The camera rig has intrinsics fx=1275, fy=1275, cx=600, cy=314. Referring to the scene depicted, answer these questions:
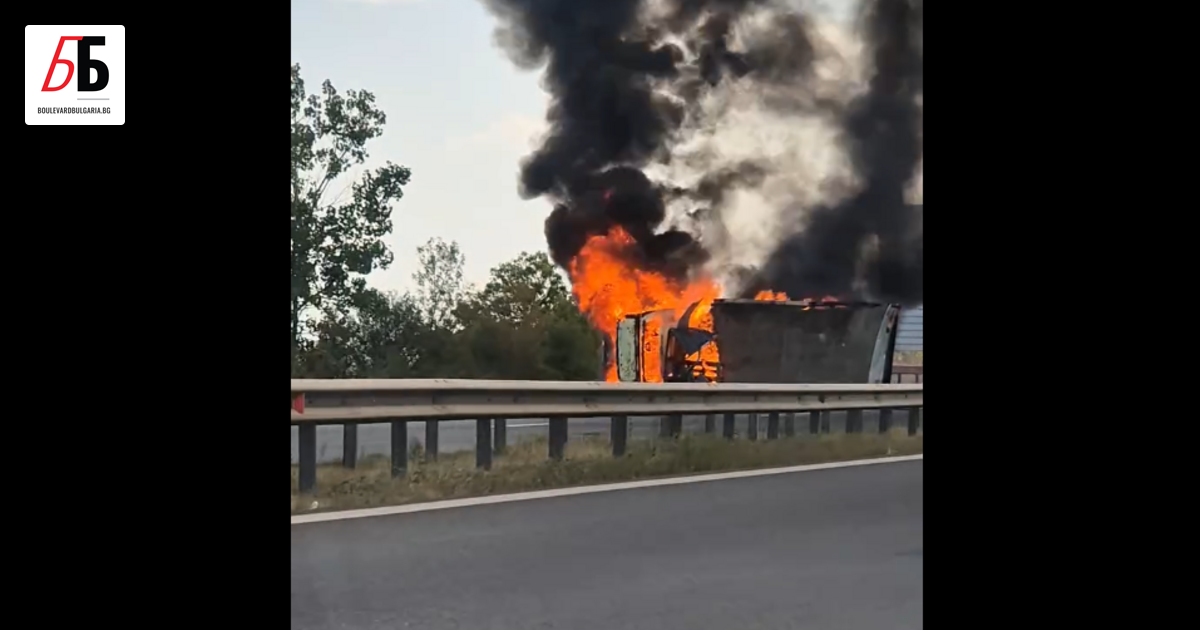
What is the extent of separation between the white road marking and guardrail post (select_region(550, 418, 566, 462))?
88 centimetres

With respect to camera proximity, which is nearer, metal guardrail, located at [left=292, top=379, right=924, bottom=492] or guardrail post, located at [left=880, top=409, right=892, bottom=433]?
metal guardrail, located at [left=292, top=379, right=924, bottom=492]

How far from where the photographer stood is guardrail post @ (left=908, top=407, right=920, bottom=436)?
17.2 m

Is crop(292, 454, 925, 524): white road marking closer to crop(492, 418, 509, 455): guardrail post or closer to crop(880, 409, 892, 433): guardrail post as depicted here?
crop(492, 418, 509, 455): guardrail post

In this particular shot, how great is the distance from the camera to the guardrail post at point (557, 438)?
38.0ft

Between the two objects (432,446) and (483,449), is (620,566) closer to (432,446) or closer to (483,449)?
(483,449)

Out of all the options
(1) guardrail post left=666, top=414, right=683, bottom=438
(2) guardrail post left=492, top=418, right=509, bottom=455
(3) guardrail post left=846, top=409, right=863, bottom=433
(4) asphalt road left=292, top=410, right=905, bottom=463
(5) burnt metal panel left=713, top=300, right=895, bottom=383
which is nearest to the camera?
(2) guardrail post left=492, top=418, right=509, bottom=455

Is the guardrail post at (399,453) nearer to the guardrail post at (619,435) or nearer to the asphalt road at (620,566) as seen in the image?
the asphalt road at (620,566)

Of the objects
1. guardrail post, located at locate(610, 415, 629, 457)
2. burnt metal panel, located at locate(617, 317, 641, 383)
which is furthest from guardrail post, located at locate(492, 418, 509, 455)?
burnt metal panel, located at locate(617, 317, 641, 383)

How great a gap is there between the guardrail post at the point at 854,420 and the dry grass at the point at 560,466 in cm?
92

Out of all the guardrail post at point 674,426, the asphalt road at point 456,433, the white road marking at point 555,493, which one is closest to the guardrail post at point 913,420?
the asphalt road at point 456,433

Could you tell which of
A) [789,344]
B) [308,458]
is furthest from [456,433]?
[308,458]

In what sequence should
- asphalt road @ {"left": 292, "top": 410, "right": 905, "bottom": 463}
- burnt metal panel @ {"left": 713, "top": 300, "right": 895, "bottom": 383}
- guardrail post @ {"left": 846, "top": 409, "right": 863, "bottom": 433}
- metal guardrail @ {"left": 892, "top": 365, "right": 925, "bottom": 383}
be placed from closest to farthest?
asphalt road @ {"left": 292, "top": 410, "right": 905, "bottom": 463} → guardrail post @ {"left": 846, "top": 409, "right": 863, "bottom": 433} → burnt metal panel @ {"left": 713, "top": 300, "right": 895, "bottom": 383} → metal guardrail @ {"left": 892, "top": 365, "right": 925, "bottom": 383}
